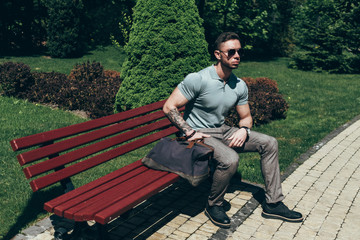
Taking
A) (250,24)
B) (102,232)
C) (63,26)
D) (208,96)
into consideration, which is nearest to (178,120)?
(208,96)

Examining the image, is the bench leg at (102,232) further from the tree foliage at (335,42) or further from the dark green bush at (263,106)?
the tree foliage at (335,42)

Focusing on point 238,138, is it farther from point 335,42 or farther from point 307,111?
point 335,42

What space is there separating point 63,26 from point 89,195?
1897 cm

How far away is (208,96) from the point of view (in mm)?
4238

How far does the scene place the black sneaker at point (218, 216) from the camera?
160 inches

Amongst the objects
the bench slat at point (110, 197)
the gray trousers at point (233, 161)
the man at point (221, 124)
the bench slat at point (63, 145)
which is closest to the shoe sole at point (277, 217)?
the man at point (221, 124)

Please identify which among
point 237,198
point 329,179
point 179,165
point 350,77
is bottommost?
point 350,77

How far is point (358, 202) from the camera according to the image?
4824mm

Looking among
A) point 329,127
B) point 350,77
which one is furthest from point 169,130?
point 350,77

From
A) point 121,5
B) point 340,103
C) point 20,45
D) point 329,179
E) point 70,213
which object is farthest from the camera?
point 121,5

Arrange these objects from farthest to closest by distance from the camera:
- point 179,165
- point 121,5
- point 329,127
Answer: point 121,5 < point 329,127 < point 179,165

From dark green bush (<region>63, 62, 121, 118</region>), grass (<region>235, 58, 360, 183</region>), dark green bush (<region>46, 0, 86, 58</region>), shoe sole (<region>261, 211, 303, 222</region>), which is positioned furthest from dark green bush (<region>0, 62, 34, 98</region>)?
dark green bush (<region>46, 0, 86, 58</region>)

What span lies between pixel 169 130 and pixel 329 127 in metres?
4.71

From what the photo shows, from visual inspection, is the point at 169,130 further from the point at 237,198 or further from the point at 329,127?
the point at 329,127
